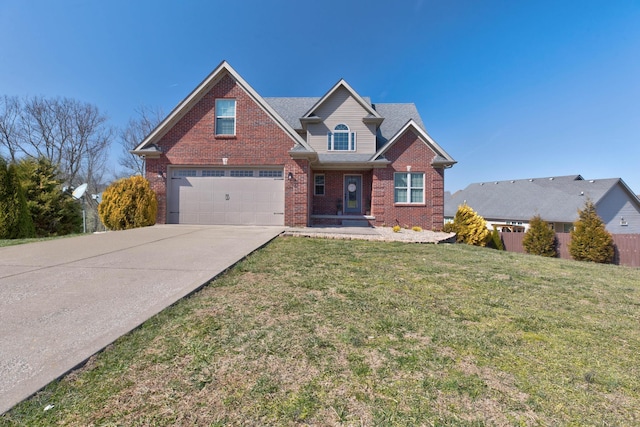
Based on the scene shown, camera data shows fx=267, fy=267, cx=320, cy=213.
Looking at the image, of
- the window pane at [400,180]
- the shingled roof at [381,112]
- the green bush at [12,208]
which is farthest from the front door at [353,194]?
the green bush at [12,208]

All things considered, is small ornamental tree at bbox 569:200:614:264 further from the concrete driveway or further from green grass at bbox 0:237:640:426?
the concrete driveway

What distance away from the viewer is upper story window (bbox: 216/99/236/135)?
1120cm

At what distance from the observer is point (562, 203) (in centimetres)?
2347

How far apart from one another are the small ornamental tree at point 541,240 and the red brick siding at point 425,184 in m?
4.65

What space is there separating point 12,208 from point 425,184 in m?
16.5

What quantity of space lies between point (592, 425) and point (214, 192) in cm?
1153

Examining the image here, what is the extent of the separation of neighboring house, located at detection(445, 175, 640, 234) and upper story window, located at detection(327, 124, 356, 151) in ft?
52.3

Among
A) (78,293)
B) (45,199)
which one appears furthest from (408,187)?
(45,199)

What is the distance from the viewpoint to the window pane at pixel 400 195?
13.4 m

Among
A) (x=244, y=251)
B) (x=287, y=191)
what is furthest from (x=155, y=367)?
(x=287, y=191)

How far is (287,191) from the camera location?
36.2 feet

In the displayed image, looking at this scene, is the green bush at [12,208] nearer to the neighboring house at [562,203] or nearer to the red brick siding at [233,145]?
the red brick siding at [233,145]

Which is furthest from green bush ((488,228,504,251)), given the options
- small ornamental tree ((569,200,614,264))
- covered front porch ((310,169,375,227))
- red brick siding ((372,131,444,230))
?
covered front porch ((310,169,375,227))

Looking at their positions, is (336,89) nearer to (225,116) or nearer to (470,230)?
(225,116)
